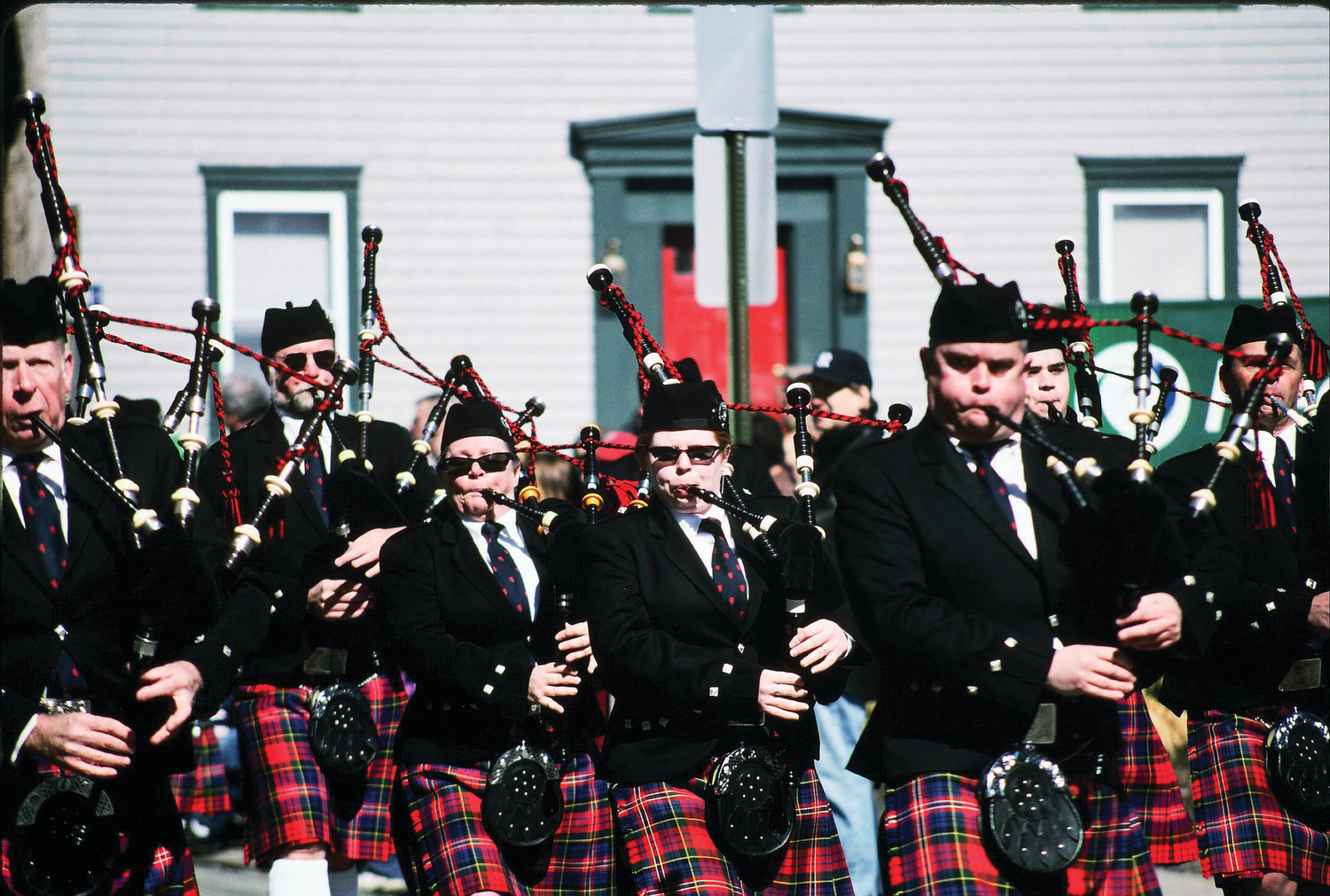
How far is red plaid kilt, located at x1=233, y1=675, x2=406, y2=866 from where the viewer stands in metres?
4.76

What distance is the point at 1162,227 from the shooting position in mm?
10945

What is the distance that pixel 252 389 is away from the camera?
25.7ft

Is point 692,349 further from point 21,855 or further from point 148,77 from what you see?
point 21,855

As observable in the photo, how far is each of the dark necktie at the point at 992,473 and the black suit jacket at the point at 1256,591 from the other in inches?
33.7

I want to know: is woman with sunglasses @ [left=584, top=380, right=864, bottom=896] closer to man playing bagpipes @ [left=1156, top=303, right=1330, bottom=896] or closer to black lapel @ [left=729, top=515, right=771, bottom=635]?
black lapel @ [left=729, top=515, right=771, bottom=635]

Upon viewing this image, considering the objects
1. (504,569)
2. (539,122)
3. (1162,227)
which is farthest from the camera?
(1162,227)

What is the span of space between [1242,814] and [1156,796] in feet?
1.11

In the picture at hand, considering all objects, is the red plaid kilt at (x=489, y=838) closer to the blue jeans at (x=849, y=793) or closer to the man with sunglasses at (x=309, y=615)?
the man with sunglasses at (x=309, y=615)

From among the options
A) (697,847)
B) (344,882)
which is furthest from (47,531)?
(344,882)

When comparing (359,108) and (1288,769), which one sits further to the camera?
(359,108)

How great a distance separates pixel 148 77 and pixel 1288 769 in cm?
883

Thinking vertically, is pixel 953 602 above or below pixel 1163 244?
below

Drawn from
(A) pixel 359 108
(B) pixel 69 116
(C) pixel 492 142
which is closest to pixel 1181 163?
(C) pixel 492 142

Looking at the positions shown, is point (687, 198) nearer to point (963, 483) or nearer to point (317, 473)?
point (317, 473)
